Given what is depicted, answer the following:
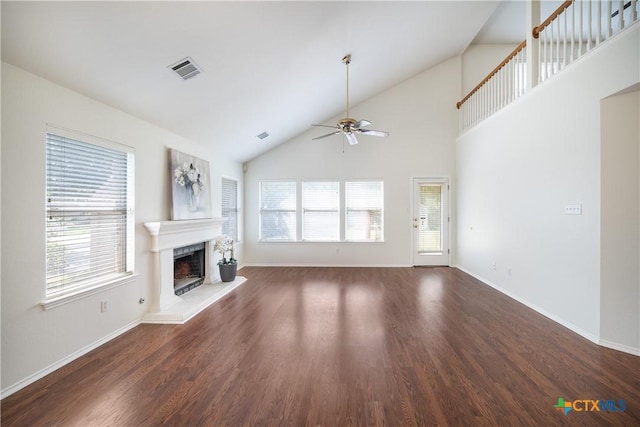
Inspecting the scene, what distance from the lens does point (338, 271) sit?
238 inches

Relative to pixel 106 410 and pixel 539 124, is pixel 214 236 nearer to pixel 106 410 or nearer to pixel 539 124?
pixel 106 410

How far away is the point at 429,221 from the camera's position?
640cm

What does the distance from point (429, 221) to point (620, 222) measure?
3744mm

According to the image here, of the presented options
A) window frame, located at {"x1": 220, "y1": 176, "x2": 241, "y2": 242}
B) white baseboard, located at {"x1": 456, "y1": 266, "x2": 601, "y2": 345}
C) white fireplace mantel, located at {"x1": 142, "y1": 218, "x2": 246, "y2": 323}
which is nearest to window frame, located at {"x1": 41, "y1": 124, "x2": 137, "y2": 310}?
white fireplace mantel, located at {"x1": 142, "y1": 218, "x2": 246, "y2": 323}

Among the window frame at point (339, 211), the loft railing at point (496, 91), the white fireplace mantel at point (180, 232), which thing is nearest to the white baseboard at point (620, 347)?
the loft railing at point (496, 91)

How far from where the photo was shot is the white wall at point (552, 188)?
9.10 ft

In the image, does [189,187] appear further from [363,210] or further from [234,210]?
[363,210]

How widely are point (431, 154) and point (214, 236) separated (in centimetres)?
514

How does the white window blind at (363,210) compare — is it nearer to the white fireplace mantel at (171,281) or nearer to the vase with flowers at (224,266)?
the vase with flowers at (224,266)

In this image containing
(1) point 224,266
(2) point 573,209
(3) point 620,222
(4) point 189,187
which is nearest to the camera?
(3) point 620,222

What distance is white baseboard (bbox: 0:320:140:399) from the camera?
2.01 m

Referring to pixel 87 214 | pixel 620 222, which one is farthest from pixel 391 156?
pixel 87 214

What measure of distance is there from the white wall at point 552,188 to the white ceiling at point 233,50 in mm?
2130

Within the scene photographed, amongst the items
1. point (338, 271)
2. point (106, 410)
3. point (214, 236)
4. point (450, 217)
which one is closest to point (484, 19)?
point (450, 217)
